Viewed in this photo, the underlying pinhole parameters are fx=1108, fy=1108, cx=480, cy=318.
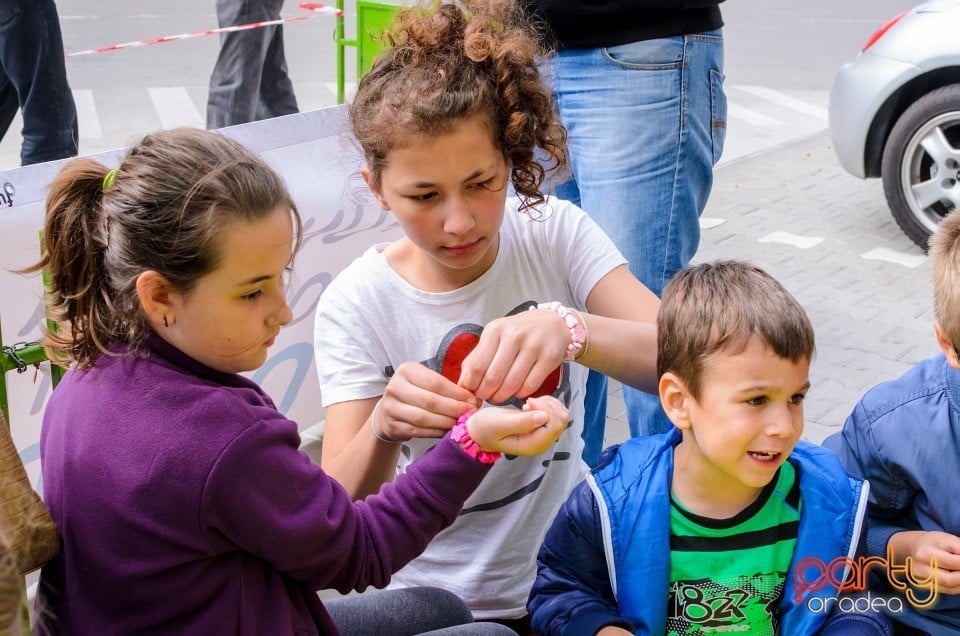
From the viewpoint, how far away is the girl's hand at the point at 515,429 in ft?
5.19

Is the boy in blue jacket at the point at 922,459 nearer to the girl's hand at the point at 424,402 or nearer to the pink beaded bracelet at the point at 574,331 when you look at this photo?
the pink beaded bracelet at the point at 574,331

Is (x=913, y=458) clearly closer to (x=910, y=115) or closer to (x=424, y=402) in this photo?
(x=424, y=402)

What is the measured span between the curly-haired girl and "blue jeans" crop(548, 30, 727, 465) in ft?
1.19

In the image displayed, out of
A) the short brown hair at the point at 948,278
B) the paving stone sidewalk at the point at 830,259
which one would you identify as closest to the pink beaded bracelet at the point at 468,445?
the short brown hair at the point at 948,278

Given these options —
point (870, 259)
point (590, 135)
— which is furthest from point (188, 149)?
point (870, 259)

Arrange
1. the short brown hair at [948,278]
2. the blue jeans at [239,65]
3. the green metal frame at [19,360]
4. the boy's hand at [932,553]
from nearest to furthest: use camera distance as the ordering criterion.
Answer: the boy's hand at [932,553]
the short brown hair at [948,278]
the green metal frame at [19,360]
the blue jeans at [239,65]

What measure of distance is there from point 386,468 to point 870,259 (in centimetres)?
450

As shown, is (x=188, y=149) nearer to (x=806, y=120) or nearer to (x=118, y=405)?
(x=118, y=405)

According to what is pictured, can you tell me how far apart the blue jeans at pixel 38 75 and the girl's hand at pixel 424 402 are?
3.64m

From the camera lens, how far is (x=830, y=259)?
576 cm

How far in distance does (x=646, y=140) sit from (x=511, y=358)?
3.29ft

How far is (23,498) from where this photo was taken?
4.80 ft

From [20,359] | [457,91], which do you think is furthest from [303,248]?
[457,91]

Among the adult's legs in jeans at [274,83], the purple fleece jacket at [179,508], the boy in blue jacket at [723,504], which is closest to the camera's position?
the purple fleece jacket at [179,508]
